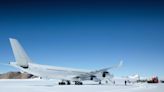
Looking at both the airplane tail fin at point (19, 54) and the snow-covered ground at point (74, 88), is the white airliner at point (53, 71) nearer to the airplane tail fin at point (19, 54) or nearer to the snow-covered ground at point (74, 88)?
the airplane tail fin at point (19, 54)

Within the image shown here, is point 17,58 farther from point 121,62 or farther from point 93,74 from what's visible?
point 121,62

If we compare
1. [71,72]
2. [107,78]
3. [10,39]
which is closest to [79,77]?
[71,72]

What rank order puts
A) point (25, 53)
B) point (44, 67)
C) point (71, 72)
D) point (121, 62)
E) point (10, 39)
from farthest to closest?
1. point (121, 62)
2. point (71, 72)
3. point (44, 67)
4. point (25, 53)
5. point (10, 39)

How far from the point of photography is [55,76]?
50188 mm

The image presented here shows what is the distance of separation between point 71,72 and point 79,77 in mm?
1905

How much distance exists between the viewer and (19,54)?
1644 inches

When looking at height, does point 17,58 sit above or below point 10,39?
below

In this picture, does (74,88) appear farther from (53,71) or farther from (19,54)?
(53,71)

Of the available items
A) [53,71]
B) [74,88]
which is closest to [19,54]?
[53,71]

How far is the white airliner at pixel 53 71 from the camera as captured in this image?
137 feet

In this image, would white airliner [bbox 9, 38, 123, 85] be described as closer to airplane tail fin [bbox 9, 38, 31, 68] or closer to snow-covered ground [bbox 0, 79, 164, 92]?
airplane tail fin [bbox 9, 38, 31, 68]

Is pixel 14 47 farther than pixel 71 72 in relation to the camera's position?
No

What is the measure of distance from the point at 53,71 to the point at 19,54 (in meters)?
9.71

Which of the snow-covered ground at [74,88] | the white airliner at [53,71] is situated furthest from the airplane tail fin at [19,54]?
the snow-covered ground at [74,88]
